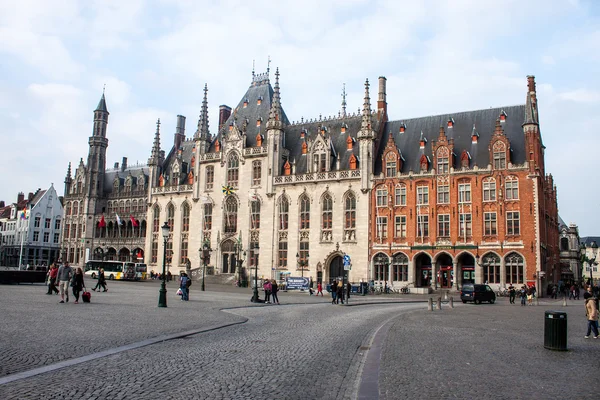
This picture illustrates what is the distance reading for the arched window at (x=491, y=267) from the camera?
1962 inches

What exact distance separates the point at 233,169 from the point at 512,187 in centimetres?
3219

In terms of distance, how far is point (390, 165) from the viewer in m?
55.7

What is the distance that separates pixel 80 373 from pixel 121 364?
3.62 feet

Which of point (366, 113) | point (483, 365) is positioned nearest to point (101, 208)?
point (366, 113)

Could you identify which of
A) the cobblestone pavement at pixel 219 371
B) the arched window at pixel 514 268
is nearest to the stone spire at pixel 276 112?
the arched window at pixel 514 268

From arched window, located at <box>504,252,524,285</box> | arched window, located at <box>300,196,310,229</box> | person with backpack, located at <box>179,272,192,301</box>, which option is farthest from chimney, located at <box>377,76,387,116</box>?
person with backpack, located at <box>179,272,192,301</box>

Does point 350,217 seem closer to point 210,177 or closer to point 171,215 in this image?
point 210,177

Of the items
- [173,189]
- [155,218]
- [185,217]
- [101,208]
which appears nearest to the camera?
[185,217]

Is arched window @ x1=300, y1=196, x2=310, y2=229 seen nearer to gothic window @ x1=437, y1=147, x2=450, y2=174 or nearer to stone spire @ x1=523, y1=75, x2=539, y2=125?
gothic window @ x1=437, y1=147, x2=450, y2=174

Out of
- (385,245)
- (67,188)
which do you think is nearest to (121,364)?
(385,245)

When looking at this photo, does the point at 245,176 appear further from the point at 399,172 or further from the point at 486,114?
the point at 486,114

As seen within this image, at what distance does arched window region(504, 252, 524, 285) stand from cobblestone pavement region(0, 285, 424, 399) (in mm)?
36885

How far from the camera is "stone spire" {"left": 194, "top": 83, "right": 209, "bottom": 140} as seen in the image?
68.4 m

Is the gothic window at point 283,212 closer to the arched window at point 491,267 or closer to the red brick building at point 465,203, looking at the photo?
the red brick building at point 465,203
